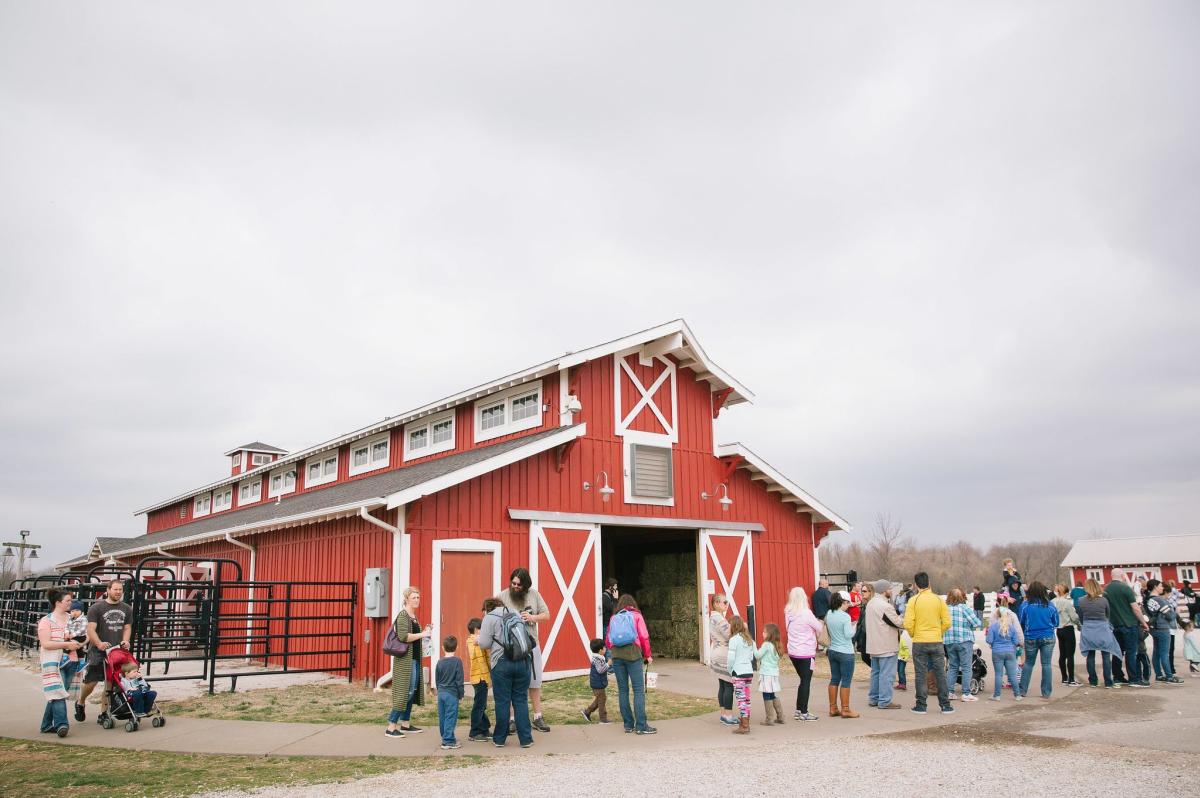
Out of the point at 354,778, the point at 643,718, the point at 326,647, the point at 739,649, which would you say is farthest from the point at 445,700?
the point at 326,647

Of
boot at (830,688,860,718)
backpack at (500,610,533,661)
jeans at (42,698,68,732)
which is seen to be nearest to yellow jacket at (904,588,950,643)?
boot at (830,688,860,718)

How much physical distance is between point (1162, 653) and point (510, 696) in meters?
11.3

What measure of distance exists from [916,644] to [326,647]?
32.6 feet

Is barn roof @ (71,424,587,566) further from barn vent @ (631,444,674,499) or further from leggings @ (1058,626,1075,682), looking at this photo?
leggings @ (1058,626,1075,682)

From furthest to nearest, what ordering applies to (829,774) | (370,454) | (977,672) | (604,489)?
(370,454) → (604,489) → (977,672) → (829,774)

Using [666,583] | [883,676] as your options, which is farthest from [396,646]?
[666,583]

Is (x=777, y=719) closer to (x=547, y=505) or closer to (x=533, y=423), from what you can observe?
(x=547, y=505)

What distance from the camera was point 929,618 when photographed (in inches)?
440

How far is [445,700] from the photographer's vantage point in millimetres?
8922

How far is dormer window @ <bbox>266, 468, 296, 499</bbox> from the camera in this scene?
2550cm

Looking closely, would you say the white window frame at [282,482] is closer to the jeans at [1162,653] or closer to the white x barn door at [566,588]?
the white x barn door at [566,588]

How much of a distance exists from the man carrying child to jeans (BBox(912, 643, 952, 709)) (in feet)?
19.6

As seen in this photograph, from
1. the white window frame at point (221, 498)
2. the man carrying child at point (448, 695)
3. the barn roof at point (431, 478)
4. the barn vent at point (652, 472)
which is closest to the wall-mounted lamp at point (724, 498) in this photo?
the barn vent at point (652, 472)

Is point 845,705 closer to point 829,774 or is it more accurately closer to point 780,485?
point 829,774
